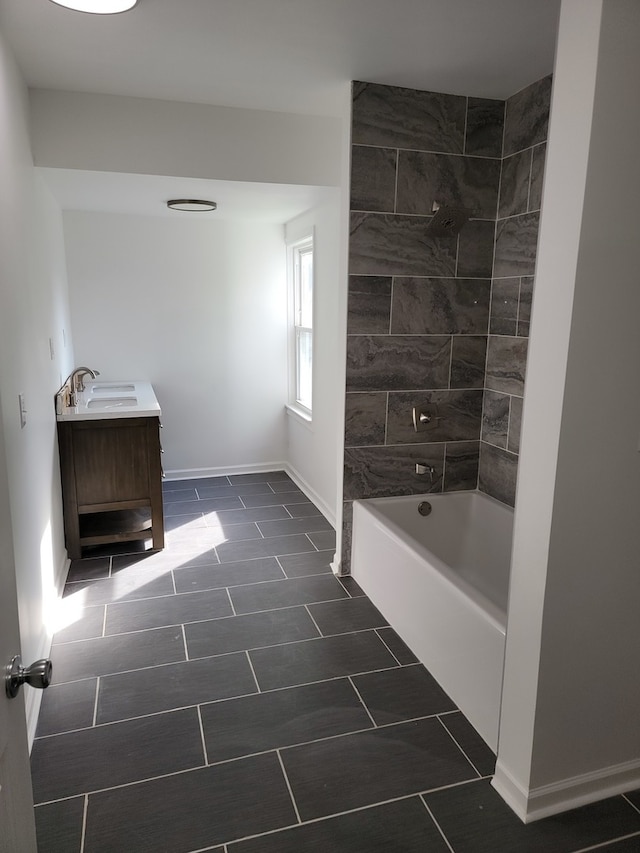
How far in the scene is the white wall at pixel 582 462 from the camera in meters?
1.46

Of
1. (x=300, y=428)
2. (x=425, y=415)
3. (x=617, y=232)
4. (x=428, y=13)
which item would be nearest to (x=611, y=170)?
(x=617, y=232)

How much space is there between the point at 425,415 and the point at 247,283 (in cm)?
251

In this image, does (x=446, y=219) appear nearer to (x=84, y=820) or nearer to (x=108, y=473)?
(x=108, y=473)

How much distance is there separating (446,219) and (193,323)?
2658 millimetres

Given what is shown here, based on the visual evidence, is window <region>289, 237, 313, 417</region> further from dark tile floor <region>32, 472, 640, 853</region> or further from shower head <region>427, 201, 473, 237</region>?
dark tile floor <region>32, 472, 640, 853</region>

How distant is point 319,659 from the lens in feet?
8.36

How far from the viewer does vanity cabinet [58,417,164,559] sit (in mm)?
3455

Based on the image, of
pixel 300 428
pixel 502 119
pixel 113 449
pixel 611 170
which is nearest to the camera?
pixel 611 170

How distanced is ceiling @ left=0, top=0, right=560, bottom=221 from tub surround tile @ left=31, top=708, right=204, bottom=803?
2580mm

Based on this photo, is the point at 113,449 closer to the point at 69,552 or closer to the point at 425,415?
the point at 69,552

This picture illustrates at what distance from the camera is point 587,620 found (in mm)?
1748

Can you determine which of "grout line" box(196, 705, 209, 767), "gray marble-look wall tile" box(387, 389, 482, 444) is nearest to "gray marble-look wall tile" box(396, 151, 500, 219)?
"gray marble-look wall tile" box(387, 389, 482, 444)

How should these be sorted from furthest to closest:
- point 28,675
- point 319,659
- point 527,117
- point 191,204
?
point 191,204 < point 527,117 < point 319,659 < point 28,675

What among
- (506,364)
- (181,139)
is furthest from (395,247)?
(181,139)
